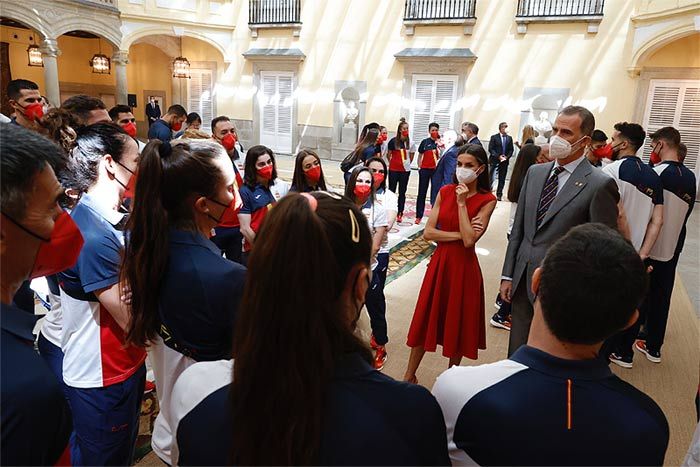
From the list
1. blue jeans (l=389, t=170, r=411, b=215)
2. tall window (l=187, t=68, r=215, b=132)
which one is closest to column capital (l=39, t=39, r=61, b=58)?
tall window (l=187, t=68, r=215, b=132)

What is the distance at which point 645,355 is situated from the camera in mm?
3613

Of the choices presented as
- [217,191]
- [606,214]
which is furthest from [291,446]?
[606,214]

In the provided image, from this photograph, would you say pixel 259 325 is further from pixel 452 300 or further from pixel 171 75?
pixel 171 75

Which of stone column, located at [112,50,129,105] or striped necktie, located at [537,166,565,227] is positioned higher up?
stone column, located at [112,50,129,105]

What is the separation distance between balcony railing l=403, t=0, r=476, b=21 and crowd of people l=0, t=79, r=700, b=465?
11458 millimetres

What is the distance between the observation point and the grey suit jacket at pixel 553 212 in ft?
7.89

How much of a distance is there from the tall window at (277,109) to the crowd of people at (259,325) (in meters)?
13.2

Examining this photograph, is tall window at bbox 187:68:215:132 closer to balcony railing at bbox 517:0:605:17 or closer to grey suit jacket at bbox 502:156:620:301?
balcony railing at bbox 517:0:605:17

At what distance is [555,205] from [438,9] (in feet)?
39.8

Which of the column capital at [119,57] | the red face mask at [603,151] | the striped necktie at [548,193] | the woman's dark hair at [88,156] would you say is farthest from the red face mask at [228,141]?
the column capital at [119,57]

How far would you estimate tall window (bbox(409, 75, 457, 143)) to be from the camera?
1303 cm

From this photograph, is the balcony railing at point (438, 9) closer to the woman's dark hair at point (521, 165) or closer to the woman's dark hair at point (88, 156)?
the woman's dark hair at point (521, 165)

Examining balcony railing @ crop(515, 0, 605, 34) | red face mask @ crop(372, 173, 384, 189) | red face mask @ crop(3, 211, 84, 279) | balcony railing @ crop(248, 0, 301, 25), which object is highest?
balcony railing @ crop(248, 0, 301, 25)

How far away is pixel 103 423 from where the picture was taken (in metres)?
1.62
